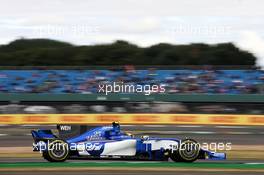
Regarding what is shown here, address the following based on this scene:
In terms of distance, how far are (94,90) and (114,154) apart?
660 inches

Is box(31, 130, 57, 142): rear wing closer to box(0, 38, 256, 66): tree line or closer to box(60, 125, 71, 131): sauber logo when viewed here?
box(60, 125, 71, 131): sauber logo

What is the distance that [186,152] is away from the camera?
36.7ft

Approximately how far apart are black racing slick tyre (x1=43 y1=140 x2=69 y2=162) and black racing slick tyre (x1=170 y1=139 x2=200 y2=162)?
2.44 meters

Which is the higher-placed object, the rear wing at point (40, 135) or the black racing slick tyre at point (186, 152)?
the rear wing at point (40, 135)

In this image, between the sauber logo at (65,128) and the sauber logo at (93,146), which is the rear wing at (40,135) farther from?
the sauber logo at (93,146)

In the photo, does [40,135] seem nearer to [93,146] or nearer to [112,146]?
[93,146]

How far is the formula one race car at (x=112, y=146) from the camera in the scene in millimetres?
10969

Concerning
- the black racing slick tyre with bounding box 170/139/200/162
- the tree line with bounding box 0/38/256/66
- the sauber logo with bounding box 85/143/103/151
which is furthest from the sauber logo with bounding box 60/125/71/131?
the tree line with bounding box 0/38/256/66

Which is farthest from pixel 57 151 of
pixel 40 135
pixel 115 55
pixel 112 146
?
pixel 115 55

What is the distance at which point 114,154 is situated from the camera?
36.2 ft

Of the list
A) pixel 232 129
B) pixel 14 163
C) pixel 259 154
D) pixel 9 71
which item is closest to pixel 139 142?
pixel 14 163

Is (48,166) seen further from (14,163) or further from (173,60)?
(173,60)

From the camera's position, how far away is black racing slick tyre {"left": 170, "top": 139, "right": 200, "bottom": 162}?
10914 millimetres

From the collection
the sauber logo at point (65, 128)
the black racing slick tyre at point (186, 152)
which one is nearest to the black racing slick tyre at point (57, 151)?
the sauber logo at point (65, 128)
